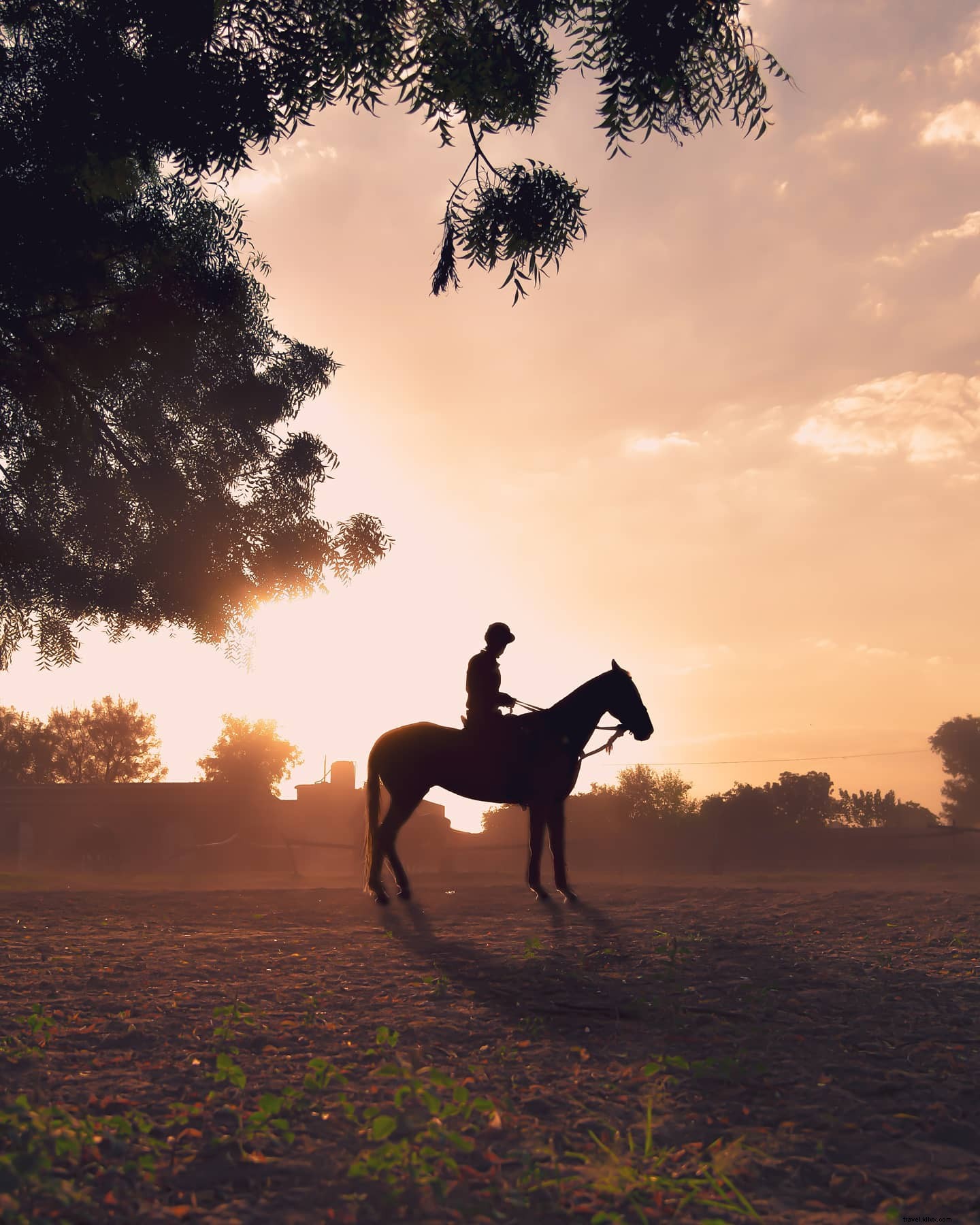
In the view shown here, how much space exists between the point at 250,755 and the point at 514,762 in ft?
190

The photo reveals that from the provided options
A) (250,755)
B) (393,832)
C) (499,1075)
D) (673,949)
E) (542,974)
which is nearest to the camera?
(499,1075)

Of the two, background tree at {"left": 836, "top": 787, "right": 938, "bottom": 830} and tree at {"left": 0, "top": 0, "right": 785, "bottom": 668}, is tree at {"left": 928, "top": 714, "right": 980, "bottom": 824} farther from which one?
tree at {"left": 0, "top": 0, "right": 785, "bottom": 668}

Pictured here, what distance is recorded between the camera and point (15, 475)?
13.9 meters

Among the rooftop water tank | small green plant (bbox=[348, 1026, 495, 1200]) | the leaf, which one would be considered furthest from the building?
the leaf

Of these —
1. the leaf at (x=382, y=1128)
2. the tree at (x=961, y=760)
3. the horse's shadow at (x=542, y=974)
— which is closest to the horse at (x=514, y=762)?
the horse's shadow at (x=542, y=974)

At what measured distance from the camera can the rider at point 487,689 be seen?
9.71 meters

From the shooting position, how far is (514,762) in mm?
9773

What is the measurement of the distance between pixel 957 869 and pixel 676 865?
8068mm

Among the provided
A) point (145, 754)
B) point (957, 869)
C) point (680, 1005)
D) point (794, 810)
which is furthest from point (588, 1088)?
point (145, 754)

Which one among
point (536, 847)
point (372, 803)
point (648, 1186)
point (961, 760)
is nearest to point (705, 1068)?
point (648, 1186)

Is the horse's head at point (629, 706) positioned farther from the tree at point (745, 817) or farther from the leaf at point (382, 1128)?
the tree at point (745, 817)

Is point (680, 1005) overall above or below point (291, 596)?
below

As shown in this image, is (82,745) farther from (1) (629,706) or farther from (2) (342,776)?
(1) (629,706)

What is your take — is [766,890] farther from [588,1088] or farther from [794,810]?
[794,810]
